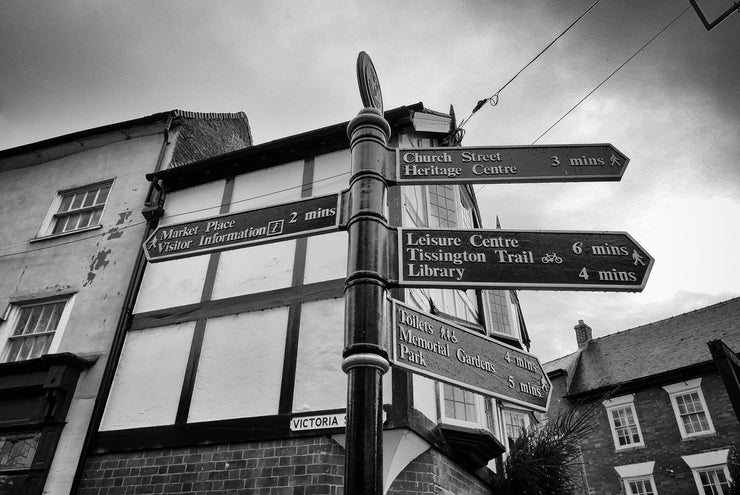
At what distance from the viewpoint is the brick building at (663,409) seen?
17.0 meters

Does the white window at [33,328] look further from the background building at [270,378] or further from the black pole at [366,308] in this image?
the black pole at [366,308]

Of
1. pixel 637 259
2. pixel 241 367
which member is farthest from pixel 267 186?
pixel 637 259

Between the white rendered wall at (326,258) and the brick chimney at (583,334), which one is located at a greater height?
the brick chimney at (583,334)

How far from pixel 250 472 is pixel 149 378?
2.48 metres

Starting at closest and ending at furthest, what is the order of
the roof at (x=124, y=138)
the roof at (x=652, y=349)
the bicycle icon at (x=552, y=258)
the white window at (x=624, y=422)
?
the bicycle icon at (x=552, y=258) → the roof at (x=124, y=138) → the roof at (x=652, y=349) → the white window at (x=624, y=422)

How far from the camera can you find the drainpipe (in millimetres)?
7258

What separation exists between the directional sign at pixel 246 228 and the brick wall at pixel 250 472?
3.55 m

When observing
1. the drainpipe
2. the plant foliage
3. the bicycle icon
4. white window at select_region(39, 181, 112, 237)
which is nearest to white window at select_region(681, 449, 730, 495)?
the plant foliage

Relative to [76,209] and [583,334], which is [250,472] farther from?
[583,334]

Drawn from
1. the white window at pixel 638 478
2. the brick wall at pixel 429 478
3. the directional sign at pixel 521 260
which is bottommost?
the brick wall at pixel 429 478

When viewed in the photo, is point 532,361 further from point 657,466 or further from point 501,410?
point 657,466

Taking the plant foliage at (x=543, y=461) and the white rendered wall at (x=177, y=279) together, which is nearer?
the plant foliage at (x=543, y=461)

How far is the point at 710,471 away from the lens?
16797mm

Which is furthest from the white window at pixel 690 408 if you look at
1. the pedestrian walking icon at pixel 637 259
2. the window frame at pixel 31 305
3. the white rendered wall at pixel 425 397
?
the window frame at pixel 31 305
